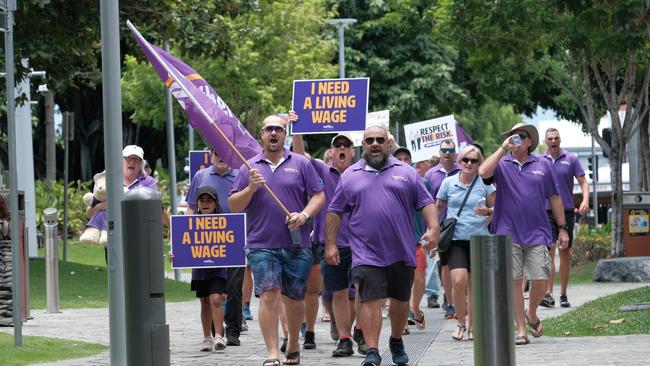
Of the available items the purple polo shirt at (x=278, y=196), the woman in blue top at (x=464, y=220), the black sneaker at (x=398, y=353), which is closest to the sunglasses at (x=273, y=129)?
the purple polo shirt at (x=278, y=196)

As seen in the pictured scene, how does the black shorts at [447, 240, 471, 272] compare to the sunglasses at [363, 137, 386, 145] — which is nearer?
the sunglasses at [363, 137, 386, 145]

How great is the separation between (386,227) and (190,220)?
Answer: 258 cm

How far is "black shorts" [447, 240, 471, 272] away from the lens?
14.9 meters

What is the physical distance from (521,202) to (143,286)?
7.11 metres

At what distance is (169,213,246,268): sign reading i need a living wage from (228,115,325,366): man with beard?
3.35ft

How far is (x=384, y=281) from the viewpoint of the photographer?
1205 centimetres

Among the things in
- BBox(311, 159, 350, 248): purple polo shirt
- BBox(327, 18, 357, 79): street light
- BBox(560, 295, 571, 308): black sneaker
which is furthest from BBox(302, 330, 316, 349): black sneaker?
BBox(327, 18, 357, 79): street light

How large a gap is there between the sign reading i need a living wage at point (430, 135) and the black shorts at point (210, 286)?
325 inches

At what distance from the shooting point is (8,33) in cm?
1328

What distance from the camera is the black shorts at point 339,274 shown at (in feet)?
45.8

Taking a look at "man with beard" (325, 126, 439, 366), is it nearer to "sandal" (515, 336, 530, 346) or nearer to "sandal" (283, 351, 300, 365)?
"sandal" (283, 351, 300, 365)

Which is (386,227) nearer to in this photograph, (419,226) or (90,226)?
(90,226)

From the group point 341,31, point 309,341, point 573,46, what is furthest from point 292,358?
point 341,31

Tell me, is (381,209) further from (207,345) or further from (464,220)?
(464,220)
